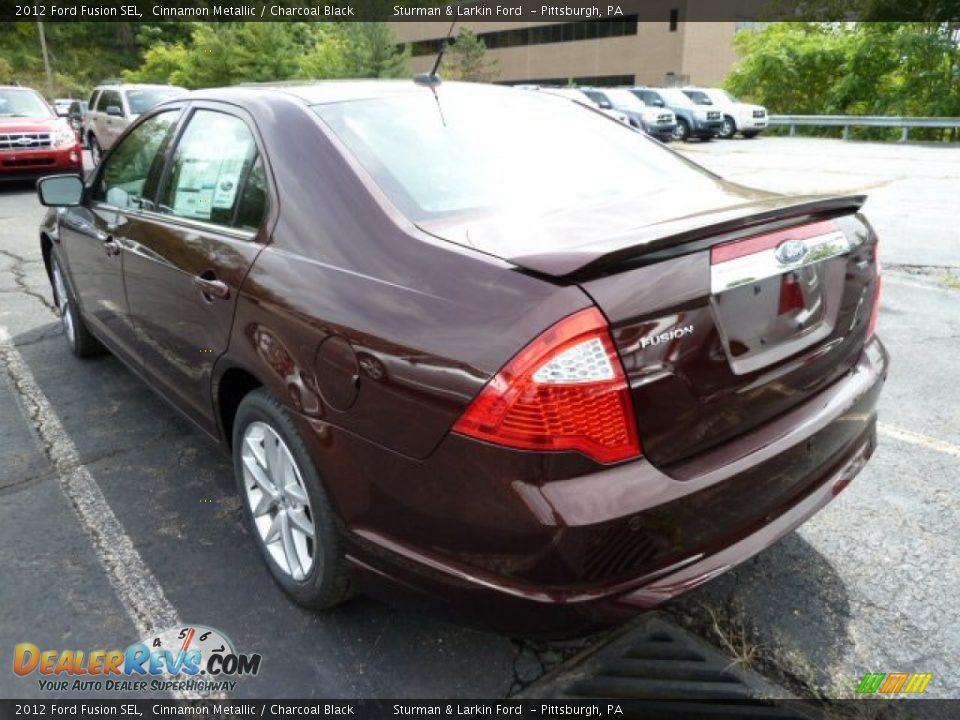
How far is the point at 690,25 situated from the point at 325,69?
21.9 m

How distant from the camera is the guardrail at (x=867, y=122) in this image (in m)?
21.7

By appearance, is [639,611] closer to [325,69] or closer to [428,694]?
[428,694]

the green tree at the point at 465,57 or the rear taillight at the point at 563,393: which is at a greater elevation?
the green tree at the point at 465,57

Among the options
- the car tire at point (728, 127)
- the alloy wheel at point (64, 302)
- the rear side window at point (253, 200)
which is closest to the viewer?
the rear side window at point (253, 200)

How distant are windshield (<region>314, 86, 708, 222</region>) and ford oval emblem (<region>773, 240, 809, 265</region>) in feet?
1.88

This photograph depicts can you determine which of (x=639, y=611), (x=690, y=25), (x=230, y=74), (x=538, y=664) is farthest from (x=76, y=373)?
(x=690, y=25)

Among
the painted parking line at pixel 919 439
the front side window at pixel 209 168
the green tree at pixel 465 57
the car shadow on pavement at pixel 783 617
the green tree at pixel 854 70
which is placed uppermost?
the green tree at pixel 465 57

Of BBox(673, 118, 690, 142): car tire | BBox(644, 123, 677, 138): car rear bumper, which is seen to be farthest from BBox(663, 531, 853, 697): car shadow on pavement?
BBox(673, 118, 690, 142): car tire

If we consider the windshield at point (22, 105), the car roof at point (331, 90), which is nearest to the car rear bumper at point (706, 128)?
the windshield at point (22, 105)

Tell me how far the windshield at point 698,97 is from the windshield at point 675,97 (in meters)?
0.36

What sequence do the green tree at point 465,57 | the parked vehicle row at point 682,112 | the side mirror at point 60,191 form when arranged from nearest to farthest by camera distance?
the side mirror at point 60,191 < the parked vehicle row at point 682,112 < the green tree at point 465,57

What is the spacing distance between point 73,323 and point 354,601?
130 inches

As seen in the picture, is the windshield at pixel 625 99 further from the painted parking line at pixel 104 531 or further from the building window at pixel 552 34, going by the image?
the building window at pixel 552 34

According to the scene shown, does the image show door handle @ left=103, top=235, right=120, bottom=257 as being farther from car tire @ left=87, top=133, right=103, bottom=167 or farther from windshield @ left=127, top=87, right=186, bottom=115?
car tire @ left=87, top=133, right=103, bottom=167
